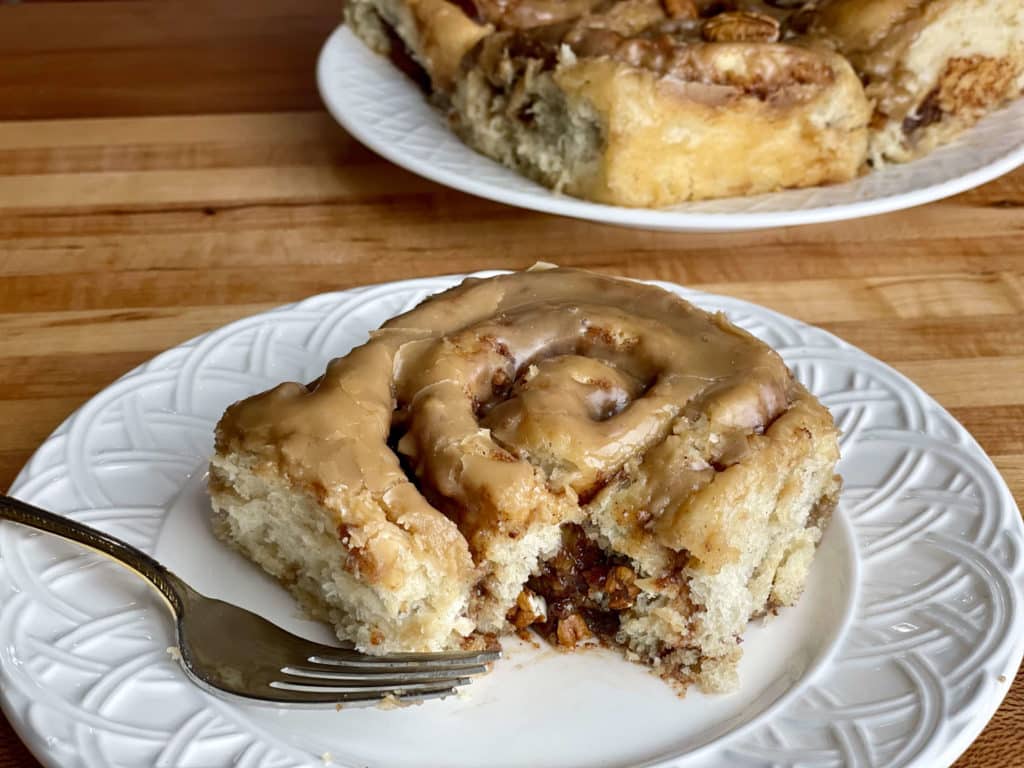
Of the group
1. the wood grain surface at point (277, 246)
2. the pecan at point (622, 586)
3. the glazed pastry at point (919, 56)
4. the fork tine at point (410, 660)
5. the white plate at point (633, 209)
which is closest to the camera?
the fork tine at point (410, 660)

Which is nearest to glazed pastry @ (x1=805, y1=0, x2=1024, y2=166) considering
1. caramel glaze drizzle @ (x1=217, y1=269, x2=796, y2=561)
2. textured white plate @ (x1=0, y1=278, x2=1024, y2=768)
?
textured white plate @ (x1=0, y1=278, x2=1024, y2=768)

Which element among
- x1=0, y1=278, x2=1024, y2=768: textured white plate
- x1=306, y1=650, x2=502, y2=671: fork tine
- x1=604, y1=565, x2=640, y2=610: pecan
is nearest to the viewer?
x1=0, y1=278, x2=1024, y2=768: textured white plate

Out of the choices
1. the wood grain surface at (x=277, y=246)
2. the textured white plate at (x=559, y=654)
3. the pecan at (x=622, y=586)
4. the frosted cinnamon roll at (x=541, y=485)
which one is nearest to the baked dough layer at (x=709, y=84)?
the wood grain surface at (x=277, y=246)

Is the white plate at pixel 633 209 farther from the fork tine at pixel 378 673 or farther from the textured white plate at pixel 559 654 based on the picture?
the fork tine at pixel 378 673

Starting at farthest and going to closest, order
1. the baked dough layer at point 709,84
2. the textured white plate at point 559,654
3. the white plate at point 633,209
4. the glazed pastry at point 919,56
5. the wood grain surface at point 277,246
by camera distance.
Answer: the glazed pastry at point 919,56 < the baked dough layer at point 709,84 < the white plate at point 633,209 < the wood grain surface at point 277,246 < the textured white plate at point 559,654

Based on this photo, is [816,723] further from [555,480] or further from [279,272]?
[279,272]

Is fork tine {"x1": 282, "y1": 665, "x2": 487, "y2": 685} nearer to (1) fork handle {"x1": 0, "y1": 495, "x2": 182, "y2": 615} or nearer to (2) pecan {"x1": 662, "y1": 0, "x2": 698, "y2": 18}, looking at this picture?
(1) fork handle {"x1": 0, "y1": 495, "x2": 182, "y2": 615}

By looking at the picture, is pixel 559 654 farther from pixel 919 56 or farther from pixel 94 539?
pixel 919 56
